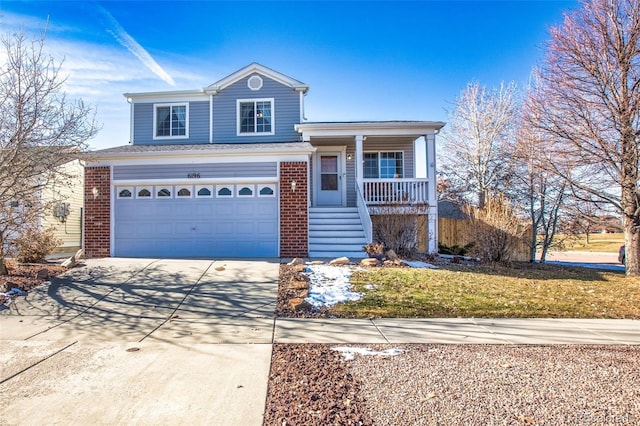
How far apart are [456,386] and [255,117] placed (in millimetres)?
A: 13239

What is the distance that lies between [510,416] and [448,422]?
0.55 metres

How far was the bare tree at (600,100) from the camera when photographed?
952cm

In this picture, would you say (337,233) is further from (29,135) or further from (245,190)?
(29,135)

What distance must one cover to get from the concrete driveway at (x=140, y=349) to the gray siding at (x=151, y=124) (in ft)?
26.0

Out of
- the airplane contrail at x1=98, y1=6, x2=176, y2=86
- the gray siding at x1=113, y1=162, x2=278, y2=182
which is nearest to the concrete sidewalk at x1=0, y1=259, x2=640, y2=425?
the gray siding at x1=113, y1=162, x2=278, y2=182

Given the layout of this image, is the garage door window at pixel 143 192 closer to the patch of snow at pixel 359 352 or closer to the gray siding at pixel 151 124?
the gray siding at pixel 151 124

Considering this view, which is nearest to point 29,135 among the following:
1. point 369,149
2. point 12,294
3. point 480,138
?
point 12,294

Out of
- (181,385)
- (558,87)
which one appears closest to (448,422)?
(181,385)

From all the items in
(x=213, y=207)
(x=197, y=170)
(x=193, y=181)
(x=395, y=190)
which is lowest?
(x=213, y=207)

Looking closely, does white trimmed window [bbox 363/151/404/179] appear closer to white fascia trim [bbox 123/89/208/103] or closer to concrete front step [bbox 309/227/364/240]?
concrete front step [bbox 309/227/364/240]

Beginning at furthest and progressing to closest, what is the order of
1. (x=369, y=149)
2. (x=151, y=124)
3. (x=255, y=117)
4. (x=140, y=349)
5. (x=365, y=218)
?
(x=369, y=149) < (x=151, y=124) < (x=255, y=117) < (x=365, y=218) < (x=140, y=349)

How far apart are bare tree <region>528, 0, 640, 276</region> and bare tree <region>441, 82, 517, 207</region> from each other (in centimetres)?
911

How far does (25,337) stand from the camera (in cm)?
488

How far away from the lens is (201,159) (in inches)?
442
